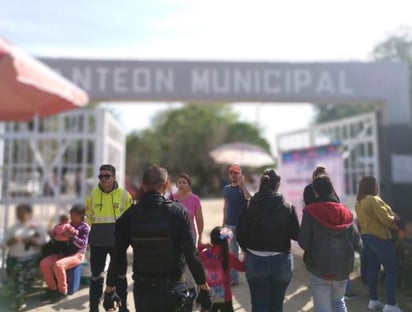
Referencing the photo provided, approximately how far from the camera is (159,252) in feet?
10.3

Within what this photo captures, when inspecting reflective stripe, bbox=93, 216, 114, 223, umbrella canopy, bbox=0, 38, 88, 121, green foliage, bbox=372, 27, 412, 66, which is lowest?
reflective stripe, bbox=93, 216, 114, 223

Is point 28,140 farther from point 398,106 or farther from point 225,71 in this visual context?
point 398,106

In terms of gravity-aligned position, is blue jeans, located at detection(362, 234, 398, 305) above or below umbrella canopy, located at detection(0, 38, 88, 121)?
below

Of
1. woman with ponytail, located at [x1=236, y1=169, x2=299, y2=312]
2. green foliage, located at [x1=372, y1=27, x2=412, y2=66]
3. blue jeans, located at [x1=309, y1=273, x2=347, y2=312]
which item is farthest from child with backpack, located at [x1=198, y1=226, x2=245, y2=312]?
green foliage, located at [x1=372, y1=27, x2=412, y2=66]

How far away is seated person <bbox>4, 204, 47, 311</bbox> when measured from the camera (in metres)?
5.69

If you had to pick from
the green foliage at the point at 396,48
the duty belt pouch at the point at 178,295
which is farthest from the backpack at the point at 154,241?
the green foliage at the point at 396,48

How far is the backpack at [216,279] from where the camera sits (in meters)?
4.27

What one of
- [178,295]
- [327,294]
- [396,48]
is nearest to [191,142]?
[396,48]

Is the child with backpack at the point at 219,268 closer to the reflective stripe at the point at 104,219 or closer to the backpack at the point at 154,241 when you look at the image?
the reflective stripe at the point at 104,219

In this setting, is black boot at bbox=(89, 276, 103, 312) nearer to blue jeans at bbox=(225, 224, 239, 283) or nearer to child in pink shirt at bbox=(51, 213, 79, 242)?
child in pink shirt at bbox=(51, 213, 79, 242)


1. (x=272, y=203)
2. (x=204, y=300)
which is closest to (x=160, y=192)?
(x=204, y=300)

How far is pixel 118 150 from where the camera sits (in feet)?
35.4

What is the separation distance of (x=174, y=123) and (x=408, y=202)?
28.3m

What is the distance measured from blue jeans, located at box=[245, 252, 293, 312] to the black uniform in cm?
89
